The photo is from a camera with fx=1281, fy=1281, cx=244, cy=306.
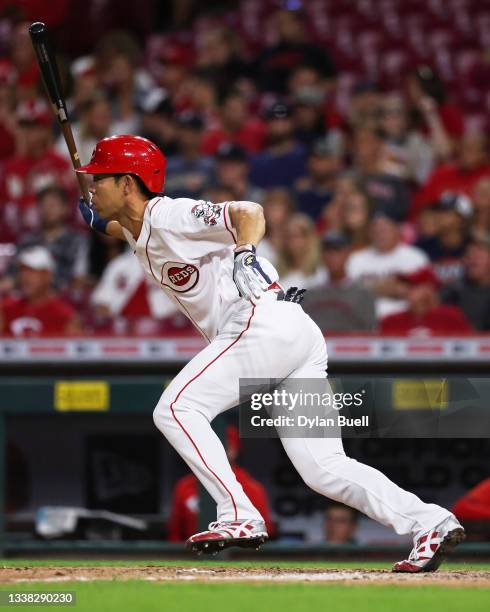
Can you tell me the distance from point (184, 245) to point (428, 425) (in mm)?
2387

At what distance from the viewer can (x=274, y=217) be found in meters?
7.98

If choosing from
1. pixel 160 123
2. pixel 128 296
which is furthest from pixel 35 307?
pixel 160 123

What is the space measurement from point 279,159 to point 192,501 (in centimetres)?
335

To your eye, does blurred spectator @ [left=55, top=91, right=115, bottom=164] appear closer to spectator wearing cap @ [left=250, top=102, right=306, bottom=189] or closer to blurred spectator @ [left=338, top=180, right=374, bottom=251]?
spectator wearing cap @ [left=250, top=102, right=306, bottom=189]

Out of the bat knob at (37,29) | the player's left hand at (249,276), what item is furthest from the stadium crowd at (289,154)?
the player's left hand at (249,276)

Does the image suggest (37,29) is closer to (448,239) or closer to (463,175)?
(448,239)

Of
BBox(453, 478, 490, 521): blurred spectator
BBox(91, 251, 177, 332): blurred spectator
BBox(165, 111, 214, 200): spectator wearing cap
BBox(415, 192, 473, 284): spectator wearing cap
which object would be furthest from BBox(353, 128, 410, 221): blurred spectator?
BBox(453, 478, 490, 521): blurred spectator

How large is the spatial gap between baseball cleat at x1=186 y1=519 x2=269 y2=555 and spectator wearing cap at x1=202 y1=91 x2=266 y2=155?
225 inches

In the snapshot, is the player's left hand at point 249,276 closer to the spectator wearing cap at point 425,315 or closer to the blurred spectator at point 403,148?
the spectator wearing cap at point 425,315

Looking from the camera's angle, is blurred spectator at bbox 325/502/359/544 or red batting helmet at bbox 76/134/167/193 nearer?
red batting helmet at bbox 76/134/167/193

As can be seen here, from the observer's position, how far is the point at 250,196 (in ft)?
28.0

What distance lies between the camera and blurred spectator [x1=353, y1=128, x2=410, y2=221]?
27.5ft

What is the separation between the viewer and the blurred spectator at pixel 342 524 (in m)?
6.66

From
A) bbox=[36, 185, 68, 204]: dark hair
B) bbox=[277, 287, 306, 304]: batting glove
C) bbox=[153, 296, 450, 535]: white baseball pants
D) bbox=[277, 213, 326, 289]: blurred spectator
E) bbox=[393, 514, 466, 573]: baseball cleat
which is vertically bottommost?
bbox=[393, 514, 466, 573]: baseball cleat
